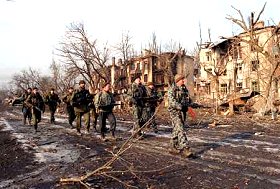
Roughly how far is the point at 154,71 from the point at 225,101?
141ft

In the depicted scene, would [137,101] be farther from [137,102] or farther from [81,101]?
[81,101]

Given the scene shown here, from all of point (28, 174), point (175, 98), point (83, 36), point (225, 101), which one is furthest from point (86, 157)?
point (83, 36)

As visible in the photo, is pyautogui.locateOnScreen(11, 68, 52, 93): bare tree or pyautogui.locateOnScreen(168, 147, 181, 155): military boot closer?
pyautogui.locateOnScreen(168, 147, 181, 155): military boot

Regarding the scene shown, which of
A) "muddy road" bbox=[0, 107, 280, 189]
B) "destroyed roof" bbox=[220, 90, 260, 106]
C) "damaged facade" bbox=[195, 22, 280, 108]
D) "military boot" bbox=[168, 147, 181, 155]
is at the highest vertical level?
"damaged facade" bbox=[195, 22, 280, 108]

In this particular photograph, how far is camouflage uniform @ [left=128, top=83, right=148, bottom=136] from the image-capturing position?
13.8 metres

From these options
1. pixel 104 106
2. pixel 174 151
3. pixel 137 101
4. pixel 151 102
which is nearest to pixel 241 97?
pixel 151 102

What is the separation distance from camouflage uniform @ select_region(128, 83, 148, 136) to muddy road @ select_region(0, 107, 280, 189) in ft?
3.66

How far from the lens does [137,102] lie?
546 inches

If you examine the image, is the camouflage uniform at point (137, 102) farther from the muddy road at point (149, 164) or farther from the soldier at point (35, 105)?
the soldier at point (35, 105)

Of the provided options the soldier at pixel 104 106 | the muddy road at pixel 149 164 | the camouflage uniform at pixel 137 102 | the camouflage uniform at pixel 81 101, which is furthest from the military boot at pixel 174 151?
the camouflage uniform at pixel 81 101

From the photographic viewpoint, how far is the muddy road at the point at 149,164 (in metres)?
6.70

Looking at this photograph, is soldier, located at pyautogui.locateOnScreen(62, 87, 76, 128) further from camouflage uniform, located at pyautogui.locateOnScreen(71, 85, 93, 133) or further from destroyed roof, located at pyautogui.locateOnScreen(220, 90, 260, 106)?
destroyed roof, located at pyautogui.locateOnScreen(220, 90, 260, 106)

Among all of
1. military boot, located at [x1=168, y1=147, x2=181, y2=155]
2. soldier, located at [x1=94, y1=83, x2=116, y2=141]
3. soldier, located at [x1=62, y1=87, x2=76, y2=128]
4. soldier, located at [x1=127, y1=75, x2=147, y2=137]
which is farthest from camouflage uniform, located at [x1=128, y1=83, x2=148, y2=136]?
soldier, located at [x1=62, y1=87, x2=76, y2=128]

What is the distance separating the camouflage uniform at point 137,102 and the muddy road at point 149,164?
1116 mm
